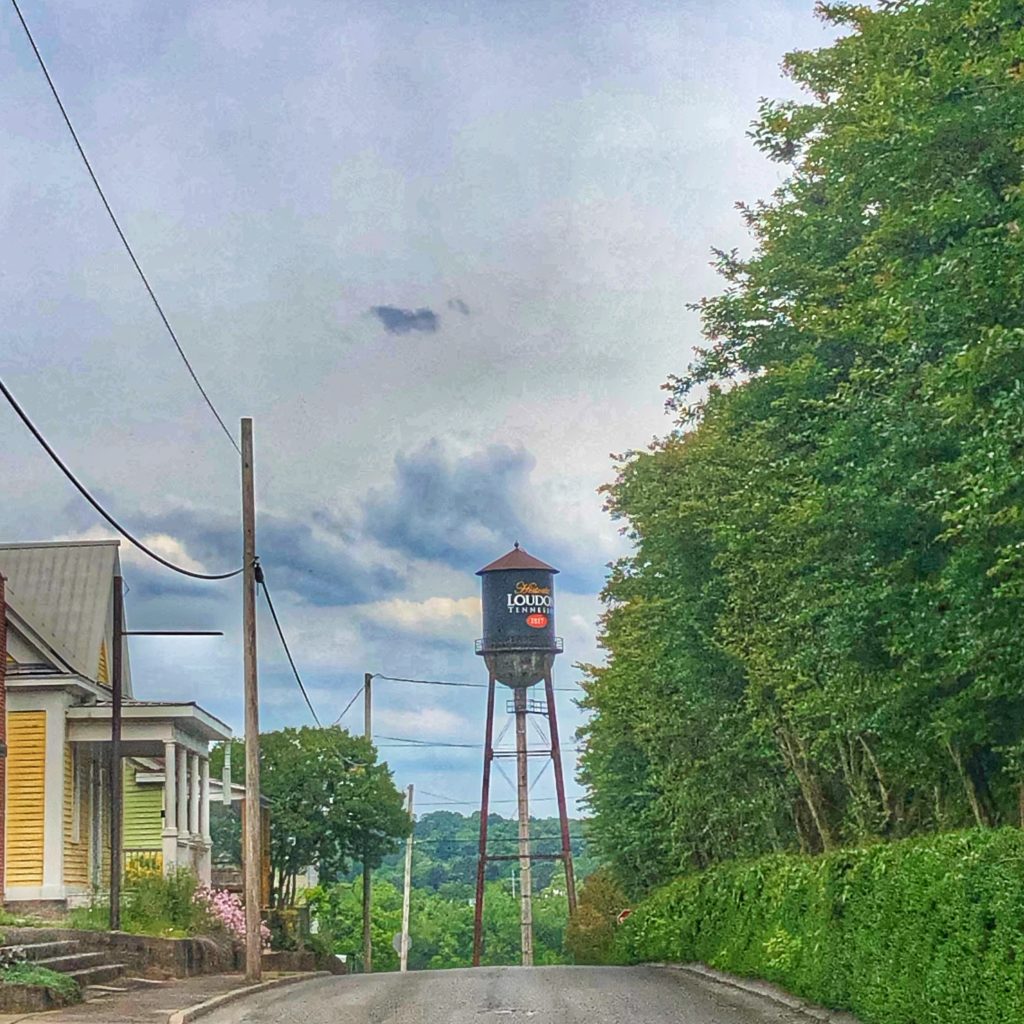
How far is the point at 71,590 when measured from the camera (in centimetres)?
3581

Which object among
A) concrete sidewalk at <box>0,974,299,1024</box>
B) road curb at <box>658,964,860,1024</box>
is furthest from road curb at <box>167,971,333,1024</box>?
road curb at <box>658,964,860,1024</box>

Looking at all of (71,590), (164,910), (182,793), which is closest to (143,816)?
(71,590)

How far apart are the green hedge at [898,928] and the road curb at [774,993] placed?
12 centimetres


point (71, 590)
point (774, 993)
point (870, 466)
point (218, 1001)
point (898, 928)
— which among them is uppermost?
point (71, 590)

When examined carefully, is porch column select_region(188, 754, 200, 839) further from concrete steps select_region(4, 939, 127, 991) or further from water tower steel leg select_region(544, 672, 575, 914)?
water tower steel leg select_region(544, 672, 575, 914)

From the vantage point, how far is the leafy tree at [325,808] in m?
60.3

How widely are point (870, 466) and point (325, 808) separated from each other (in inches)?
1785

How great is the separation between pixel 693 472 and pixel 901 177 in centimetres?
1114

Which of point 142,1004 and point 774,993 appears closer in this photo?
point 142,1004

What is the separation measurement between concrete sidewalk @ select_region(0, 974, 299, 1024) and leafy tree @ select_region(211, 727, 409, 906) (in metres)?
35.9

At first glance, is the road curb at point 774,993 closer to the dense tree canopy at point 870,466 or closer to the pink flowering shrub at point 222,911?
the dense tree canopy at point 870,466

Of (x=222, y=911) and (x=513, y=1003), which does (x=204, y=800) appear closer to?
(x=222, y=911)

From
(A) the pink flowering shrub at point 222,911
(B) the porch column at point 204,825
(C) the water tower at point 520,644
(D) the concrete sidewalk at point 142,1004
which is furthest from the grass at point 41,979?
(C) the water tower at point 520,644

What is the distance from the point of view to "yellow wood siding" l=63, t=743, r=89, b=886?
3062 centimetres
